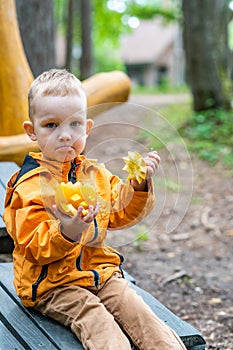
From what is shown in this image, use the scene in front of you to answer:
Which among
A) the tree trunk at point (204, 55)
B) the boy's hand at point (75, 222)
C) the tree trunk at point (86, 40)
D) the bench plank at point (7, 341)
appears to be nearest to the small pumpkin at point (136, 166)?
the boy's hand at point (75, 222)

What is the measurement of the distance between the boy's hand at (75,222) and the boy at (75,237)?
1.1 inches

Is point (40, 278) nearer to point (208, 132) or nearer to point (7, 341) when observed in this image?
point (7, 341)

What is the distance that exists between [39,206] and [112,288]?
45 cm

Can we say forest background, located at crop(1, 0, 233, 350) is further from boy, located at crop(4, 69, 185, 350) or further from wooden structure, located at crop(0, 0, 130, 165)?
wooden structure, located at crop(0, 0, 130, 165)

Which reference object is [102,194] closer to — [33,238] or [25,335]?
[33,238]

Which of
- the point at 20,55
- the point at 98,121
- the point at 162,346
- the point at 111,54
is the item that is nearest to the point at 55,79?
the point at 98,121

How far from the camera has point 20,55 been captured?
5695 millimetres

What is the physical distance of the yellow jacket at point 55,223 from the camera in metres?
2.53

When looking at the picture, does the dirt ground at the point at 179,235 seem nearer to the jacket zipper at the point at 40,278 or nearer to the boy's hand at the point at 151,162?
the boy's hand at the point at 151,162

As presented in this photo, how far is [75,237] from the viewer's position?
7.92 ft

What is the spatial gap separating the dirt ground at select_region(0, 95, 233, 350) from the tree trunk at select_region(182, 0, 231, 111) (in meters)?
3.41

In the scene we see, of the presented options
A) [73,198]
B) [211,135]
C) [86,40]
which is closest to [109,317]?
[73,198]

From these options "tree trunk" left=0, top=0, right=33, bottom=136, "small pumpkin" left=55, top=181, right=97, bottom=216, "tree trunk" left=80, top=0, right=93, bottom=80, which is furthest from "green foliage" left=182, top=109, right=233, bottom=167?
"small pumpkin" left=55, top=181, right=97, bottom=216

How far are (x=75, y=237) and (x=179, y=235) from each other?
4.37m
